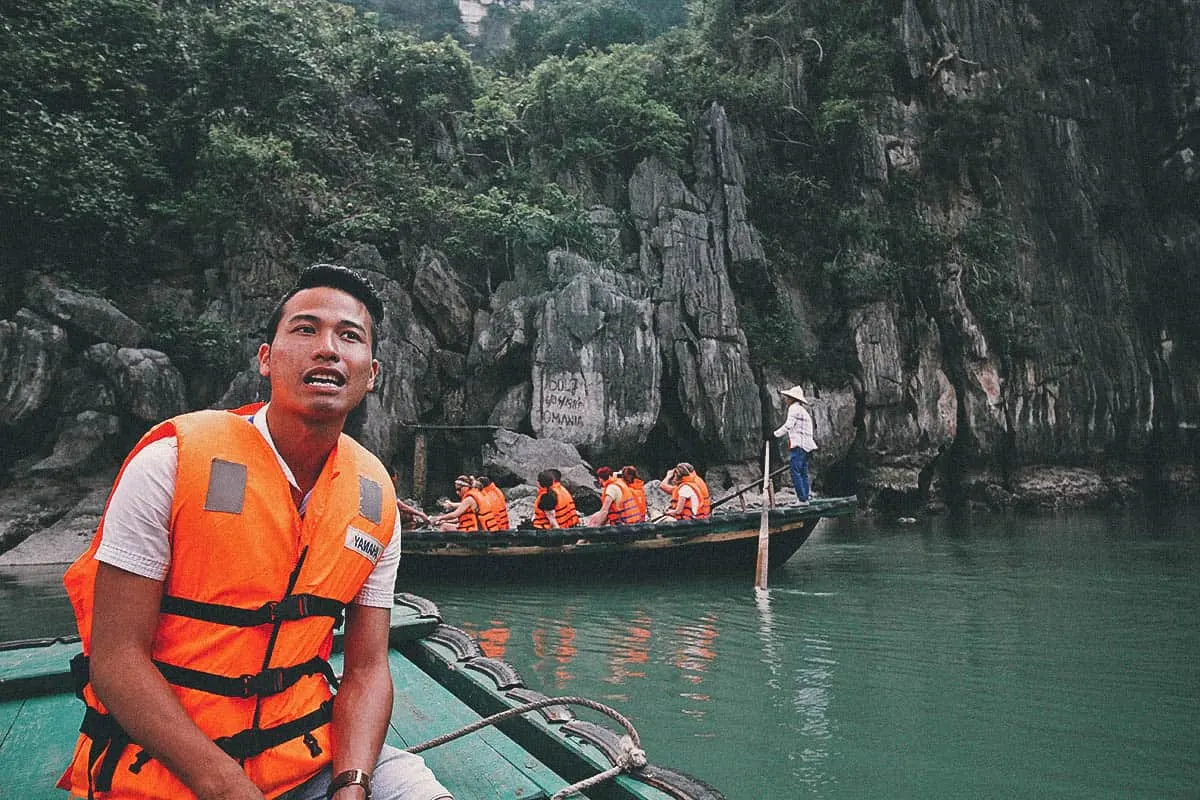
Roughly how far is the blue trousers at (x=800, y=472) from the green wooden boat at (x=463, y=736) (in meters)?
7.37

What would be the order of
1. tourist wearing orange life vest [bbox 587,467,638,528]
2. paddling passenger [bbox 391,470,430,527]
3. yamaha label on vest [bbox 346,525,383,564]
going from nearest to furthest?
1. yamaha label on vest [bbox 346,525,383,564]
2. tourist wearing orange life vest [bbox 587,467,638,528]
3. paddling passenger [bbox 391,470,430,527]

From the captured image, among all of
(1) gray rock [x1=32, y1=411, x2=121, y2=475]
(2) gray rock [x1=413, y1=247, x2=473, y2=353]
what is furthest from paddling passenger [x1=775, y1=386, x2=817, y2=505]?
(1) gray rock [x1=32, y1=411, x2=121, y2=475]

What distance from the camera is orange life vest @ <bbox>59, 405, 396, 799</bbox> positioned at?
1.27 metres

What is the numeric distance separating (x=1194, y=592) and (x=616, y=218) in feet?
43.8

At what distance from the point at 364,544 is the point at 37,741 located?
1523 mm

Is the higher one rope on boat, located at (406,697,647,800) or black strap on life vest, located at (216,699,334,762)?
black strap on life vest, located at (216,699,334,762)

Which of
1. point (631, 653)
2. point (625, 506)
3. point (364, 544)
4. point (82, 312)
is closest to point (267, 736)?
point (364, 544)

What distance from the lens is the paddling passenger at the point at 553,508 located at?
9062 mm

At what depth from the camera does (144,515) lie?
1232mm

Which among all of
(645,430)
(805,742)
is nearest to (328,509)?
(805,742)

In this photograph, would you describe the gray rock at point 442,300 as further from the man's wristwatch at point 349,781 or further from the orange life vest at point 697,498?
the man's wristwatch at point 349,781

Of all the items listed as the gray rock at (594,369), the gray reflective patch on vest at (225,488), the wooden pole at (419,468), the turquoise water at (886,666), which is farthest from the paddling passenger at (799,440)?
the gray reflective patch on vest at (225,488)

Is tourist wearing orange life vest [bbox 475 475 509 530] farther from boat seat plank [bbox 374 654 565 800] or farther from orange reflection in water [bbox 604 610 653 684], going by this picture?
boat seat plank [bbox 374 654 565 800]

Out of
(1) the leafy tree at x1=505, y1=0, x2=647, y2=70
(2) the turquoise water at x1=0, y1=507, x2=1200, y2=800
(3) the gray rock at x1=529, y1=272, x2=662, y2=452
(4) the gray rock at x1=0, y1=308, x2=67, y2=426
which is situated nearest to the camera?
(2) the turquoise water at x1=0, y1=507, x2=1200, y2=800
